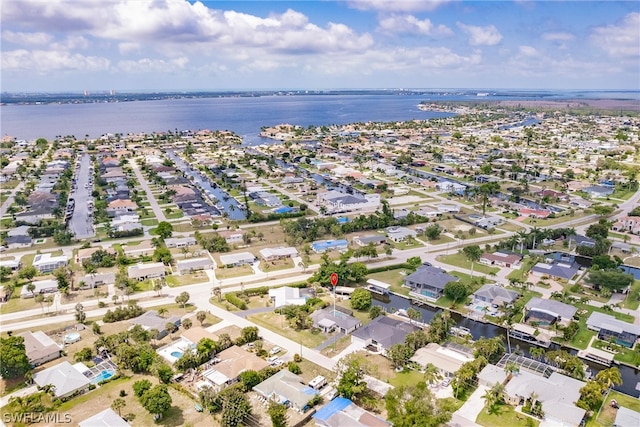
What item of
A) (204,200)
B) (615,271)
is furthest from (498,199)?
(204,200)

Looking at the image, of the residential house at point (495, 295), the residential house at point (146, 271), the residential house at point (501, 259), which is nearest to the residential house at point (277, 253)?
the residential house at point (146, 271)

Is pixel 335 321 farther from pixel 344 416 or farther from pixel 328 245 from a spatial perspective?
pixel 328 245

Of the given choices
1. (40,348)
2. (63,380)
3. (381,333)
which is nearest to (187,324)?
(63,380)

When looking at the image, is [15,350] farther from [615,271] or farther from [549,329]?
[615,271]

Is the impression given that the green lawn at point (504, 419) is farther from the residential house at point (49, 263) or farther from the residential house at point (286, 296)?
the residential house at point (49, 263)

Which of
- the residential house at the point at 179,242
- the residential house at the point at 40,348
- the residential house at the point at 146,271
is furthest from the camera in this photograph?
the residential house at the point at 179,242

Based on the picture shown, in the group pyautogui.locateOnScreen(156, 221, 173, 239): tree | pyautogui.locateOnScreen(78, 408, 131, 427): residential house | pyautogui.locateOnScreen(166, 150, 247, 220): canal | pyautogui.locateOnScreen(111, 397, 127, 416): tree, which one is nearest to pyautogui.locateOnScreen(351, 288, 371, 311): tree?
pyautogui.locateOnScreen(111, 397, 127, 416): tree
